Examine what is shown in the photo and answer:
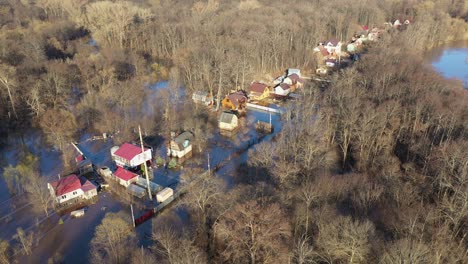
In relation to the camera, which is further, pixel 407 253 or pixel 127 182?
pixel 127 182

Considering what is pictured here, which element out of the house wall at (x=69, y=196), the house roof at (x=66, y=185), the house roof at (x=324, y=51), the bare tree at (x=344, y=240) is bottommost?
the house wall at (x=69, y=196)

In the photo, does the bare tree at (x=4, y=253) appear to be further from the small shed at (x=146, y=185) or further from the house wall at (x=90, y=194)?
the small shed at (x=146, y=185)

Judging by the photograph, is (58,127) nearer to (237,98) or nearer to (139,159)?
(139,159)

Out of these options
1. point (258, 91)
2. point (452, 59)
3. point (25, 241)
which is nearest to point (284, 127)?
point (258, 91)

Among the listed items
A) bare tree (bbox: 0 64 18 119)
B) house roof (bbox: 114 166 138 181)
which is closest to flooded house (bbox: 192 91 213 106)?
house roof (bbox: 114 166 138 181)

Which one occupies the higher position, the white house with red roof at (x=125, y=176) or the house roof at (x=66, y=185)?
the house roof at (x=66, y=185)

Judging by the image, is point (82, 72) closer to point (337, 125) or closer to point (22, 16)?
point (337, 125)

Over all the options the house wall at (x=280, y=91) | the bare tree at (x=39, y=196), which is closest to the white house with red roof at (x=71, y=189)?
the bare tree at (x=39, y=196)
